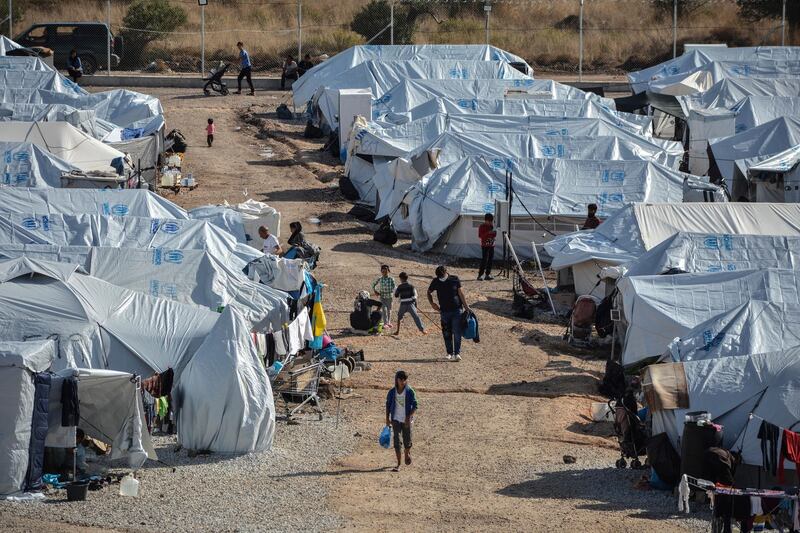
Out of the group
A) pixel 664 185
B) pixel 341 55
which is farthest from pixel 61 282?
pixel 341 55

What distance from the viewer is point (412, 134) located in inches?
1300

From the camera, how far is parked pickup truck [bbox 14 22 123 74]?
4362 centimetres

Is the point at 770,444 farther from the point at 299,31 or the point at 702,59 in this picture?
the point at 299,31

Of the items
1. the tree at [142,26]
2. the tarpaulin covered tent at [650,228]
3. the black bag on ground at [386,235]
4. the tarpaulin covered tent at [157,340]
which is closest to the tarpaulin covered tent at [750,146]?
the tarpaulin covered tent at [650,228]

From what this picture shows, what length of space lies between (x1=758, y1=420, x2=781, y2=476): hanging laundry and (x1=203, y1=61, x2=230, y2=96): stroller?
30.7 metres

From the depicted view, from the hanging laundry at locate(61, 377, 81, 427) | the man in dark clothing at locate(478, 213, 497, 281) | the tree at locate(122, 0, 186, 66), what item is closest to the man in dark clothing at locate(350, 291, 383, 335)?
the man in dark clothing at locate(478, 213, 497, 281)

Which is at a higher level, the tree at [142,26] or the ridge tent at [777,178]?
the tree at [142,26]

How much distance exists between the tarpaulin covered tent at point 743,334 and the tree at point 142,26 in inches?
1244

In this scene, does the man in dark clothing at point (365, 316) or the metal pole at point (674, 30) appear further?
the metal pole at point (674, 30)

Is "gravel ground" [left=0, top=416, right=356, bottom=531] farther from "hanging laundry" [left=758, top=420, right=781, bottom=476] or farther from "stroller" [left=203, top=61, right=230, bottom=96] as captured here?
"stroller" [left=203, top=61, right=230, bottom=96]

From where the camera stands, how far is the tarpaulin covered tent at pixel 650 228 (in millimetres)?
24234

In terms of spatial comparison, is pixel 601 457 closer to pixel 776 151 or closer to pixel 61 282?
pixel 61 282

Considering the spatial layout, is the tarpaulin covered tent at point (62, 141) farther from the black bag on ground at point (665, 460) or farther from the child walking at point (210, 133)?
the black bag on ground at point (665, 460)

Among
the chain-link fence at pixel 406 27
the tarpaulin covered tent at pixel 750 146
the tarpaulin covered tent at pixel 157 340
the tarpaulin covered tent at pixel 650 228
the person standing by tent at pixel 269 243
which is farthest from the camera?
the chain-link fence at pixel 406 27
